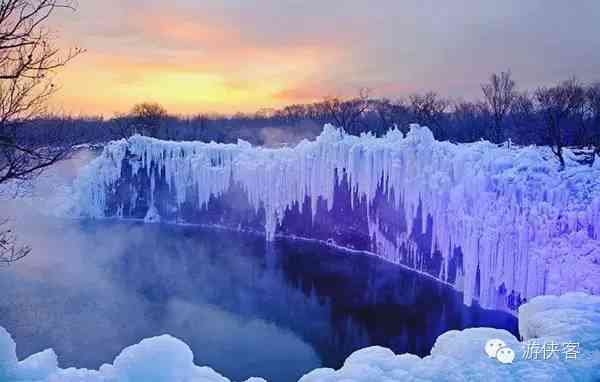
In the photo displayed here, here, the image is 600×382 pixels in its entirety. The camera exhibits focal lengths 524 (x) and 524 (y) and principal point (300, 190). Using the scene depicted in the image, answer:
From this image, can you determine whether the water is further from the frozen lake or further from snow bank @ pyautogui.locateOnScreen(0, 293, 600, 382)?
snow bank @ pyautogui.locateOnScreen(0, 293, 600, 382)

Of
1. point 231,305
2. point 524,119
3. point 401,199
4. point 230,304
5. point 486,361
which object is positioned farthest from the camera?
point 524,119

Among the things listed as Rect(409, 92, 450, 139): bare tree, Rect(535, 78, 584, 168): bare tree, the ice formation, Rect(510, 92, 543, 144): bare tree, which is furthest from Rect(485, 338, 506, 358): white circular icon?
Rect(409, 92, 450, 139): bare tree

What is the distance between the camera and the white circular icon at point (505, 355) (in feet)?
11.8

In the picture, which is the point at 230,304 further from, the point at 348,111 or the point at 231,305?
the point at 348,111

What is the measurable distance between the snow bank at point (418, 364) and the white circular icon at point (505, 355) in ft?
0.11

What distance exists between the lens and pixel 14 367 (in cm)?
382

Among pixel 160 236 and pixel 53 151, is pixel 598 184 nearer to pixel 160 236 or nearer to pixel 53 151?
pixel 53 151

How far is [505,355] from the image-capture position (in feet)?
11.9

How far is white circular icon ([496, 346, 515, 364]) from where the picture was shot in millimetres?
3605

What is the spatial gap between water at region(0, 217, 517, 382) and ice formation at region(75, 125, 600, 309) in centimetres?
135

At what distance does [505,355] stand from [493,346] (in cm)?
10
